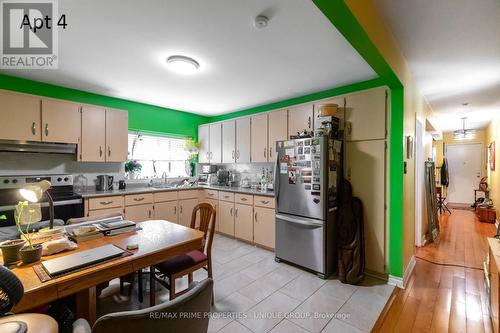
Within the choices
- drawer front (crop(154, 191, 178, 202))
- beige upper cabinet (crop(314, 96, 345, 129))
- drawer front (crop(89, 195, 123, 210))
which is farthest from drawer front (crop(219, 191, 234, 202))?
beige upper cabinet (crop(314, 96, 345, 129))

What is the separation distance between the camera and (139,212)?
11.8ft

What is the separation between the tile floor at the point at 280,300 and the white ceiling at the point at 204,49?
2.50 m

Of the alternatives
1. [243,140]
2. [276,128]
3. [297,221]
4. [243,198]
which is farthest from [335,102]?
[243,198]

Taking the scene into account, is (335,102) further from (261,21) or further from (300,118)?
(261,21)

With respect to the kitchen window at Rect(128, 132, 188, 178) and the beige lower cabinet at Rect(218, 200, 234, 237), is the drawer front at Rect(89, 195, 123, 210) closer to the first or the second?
the kitchen window at Rect(128, 132, 188, 178)

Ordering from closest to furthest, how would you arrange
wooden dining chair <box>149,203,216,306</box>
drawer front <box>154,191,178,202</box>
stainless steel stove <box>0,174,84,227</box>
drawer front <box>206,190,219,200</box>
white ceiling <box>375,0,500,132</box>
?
white ceiling <box>375,0,500,132</box>, wooden dining chair <box>149,203,216,306</box>, stainless steel stove <box>0,174,84,227</box>, drawer front <box>154,191,178,202</box>, drawer front <box>206,190,219,200</box>

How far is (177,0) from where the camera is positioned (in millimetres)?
1606

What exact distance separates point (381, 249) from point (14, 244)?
3330mm

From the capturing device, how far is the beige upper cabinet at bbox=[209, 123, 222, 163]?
4.70 meters

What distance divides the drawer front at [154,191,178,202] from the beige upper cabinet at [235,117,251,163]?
1.32 metres

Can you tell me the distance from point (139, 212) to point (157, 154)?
1.43 metres

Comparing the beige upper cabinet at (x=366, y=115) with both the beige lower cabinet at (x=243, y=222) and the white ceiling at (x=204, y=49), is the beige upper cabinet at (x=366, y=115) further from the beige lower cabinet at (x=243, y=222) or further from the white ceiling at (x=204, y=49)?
the beige lower cabinet at (x=243, y=222)

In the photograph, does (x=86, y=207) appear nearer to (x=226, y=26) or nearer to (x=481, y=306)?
(x=226, y=26)

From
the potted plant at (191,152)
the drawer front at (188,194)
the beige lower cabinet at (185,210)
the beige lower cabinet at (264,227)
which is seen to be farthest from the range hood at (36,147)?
the beige lower cabinet at (264,227)
